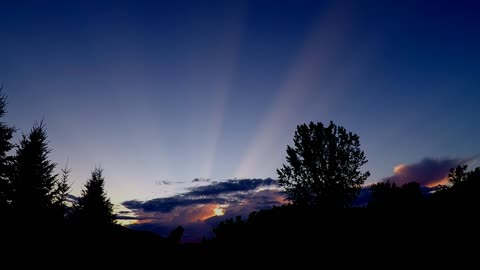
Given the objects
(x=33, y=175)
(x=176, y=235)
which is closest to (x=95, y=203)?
(x=33, y=175)

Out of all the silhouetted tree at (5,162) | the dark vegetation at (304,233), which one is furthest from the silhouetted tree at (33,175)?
the dark vegetation at (304,233)

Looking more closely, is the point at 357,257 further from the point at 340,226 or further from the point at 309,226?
the point at 309,226

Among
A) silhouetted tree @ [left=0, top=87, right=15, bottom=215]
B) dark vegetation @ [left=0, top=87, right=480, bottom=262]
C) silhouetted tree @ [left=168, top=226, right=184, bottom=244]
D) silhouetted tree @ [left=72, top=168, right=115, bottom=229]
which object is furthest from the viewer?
silhouetted tree @ [left=72, top=168, right=115, bottom=229]

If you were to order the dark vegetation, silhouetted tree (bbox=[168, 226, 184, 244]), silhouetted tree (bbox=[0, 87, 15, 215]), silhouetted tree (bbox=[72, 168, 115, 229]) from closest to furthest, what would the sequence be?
the dark vegetation → silhouetted tree (bbox=[168, 226, 184, 244]) → silhouetted tree (bbox=[0, 87, 15, 215]) → silhouetted tree (bbox=[72, 168, 115, 229])

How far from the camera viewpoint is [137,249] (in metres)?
7.68

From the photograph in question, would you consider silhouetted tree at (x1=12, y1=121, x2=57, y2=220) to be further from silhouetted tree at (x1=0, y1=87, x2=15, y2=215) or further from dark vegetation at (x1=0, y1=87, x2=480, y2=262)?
dark vegetation at (x1=0, y1=87, x2=480, y2=262)

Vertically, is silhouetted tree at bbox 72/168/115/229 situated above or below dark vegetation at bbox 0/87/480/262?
above

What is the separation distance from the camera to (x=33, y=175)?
1934 centimetres

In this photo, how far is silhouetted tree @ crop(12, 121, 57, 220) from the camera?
18.2 meters

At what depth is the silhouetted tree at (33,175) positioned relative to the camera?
18208mm

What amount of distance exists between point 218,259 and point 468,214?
5.82m

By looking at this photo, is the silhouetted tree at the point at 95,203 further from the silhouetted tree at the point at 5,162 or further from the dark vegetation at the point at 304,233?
the dark vegetation at the point at 304,233

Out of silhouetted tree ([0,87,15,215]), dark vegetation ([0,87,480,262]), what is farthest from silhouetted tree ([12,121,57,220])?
dark vegetation ([0,87,480,262])

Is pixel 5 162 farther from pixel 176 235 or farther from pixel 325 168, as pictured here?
pixel 325 168
